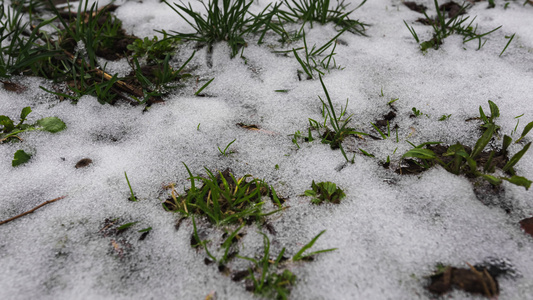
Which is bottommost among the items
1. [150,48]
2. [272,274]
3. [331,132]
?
[272,274]

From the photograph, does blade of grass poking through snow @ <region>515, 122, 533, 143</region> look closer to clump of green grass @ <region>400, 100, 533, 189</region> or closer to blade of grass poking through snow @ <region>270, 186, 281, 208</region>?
clump of green grass @ <region>400, 100, 533, 189</region>

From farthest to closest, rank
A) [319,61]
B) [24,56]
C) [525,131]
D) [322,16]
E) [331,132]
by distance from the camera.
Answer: [322,16] < [319,61] < [24,56] < [331,132] < [525,131]

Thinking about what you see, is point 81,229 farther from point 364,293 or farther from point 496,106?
point 496,106

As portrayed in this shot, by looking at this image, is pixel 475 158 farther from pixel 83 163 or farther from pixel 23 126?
pixel 23 126

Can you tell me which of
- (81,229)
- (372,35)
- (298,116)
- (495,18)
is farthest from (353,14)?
(81,229)

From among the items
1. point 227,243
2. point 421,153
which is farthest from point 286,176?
point 421,153
